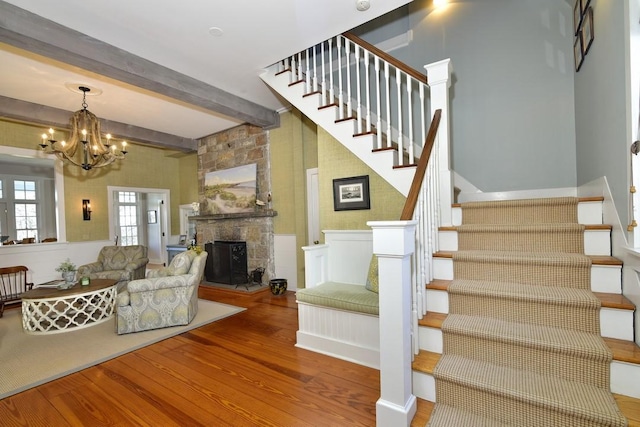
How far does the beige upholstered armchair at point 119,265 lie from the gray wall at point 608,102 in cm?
594

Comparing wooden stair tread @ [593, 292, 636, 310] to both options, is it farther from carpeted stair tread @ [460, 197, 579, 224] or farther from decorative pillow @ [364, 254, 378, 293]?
decorative pillow @ [364, 254, 378, 293]

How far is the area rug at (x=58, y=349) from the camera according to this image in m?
2.47

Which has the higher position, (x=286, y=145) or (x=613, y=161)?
(x=286, y=145)

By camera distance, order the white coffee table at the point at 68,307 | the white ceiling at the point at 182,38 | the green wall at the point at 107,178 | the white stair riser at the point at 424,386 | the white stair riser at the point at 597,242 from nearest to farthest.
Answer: the white stair riser at the point at 424,386 < the white stair riser at the point at 597,242 < the white ceiling at the point at 182,38 < the white coffee table at the point at 68,307 < the green wall at the point at 107,178

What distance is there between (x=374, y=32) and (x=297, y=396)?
4.48 metres

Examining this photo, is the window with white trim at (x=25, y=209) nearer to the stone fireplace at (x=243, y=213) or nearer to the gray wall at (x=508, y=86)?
the stone fireplace at (x=243, y=213)

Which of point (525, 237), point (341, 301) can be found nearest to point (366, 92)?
point (525, 237)

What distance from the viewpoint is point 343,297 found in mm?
2730

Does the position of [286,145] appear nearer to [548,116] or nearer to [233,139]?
[233,139]

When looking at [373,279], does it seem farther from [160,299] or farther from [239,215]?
[239,215]

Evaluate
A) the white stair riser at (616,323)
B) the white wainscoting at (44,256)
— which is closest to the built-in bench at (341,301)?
the white stair riser at (616,323)

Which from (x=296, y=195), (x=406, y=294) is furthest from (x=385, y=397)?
(x=296, y=195)

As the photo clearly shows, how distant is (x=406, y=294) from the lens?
5.23 feet

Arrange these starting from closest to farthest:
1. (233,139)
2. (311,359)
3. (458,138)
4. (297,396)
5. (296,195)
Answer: (297,396), (311,359), (458,138), (296,195), (233,139)
